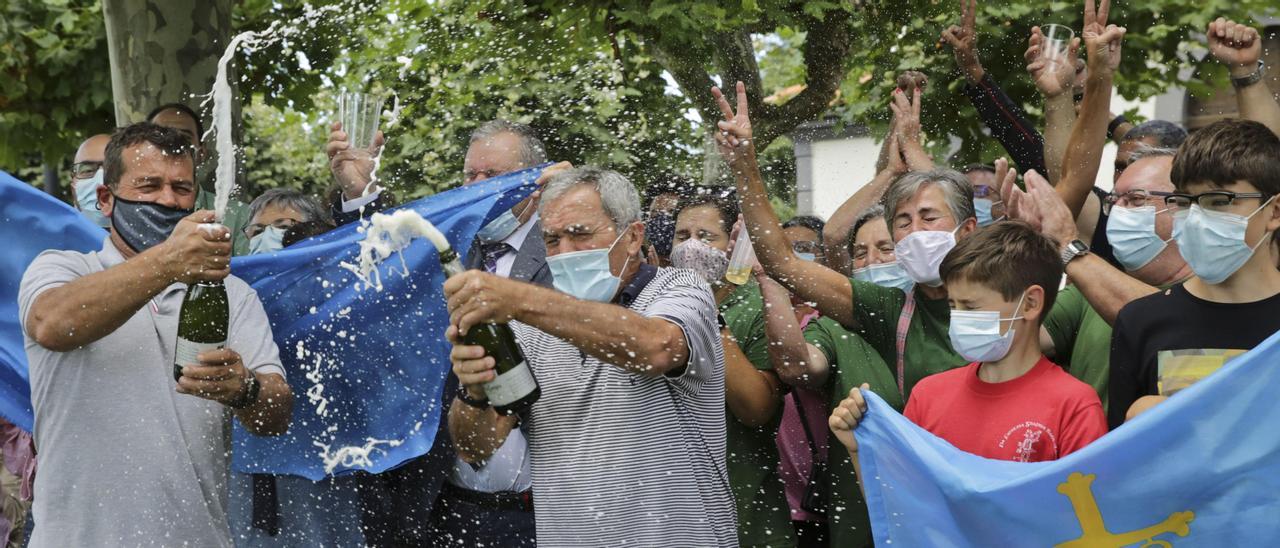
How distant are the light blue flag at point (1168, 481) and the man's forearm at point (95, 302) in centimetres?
238

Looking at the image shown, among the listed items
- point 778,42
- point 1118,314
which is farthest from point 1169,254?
point 778,42

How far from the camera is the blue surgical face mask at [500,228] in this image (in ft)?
17.2

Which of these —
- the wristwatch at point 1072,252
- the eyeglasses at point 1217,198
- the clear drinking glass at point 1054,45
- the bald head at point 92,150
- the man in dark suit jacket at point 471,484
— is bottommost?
the man in dark suit jacket at point 471,484

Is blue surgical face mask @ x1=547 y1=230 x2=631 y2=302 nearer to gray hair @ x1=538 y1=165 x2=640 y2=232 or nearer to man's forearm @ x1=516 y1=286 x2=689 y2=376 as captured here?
gray hair @ x1=538 y1=165 x2=640 y2=232

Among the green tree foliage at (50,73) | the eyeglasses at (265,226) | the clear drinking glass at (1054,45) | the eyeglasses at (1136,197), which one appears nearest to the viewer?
the eyeglasses at (1136,197)

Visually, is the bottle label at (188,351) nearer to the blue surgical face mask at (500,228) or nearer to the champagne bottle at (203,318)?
the champagne bottle at (203,318)

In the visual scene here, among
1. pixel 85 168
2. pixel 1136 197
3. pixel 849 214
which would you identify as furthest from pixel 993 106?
pixel 85 168

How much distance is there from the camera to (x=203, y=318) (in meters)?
4.38

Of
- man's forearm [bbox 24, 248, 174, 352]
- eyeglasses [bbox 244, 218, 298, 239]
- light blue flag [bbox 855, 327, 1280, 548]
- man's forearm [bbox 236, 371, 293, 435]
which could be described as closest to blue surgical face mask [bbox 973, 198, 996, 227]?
light blue flag [bbox 855, 327, 1280, 548]

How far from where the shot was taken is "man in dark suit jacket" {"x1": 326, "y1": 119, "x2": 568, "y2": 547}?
4863 mm

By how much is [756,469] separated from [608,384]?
1092 millimetres

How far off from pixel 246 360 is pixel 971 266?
7.63 ft

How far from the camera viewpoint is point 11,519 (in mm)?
6152

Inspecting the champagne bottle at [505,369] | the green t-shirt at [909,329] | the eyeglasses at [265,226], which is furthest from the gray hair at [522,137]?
the champagne bottle at [505,369]
